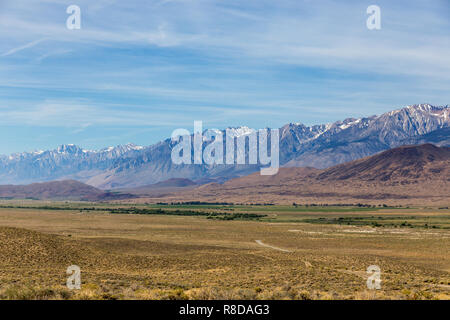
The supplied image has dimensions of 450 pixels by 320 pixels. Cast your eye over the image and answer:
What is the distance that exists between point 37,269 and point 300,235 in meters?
52.8

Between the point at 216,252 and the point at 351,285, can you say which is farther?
the point at 216,252

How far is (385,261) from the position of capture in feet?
166

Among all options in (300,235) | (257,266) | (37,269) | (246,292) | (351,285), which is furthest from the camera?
(300,235)
